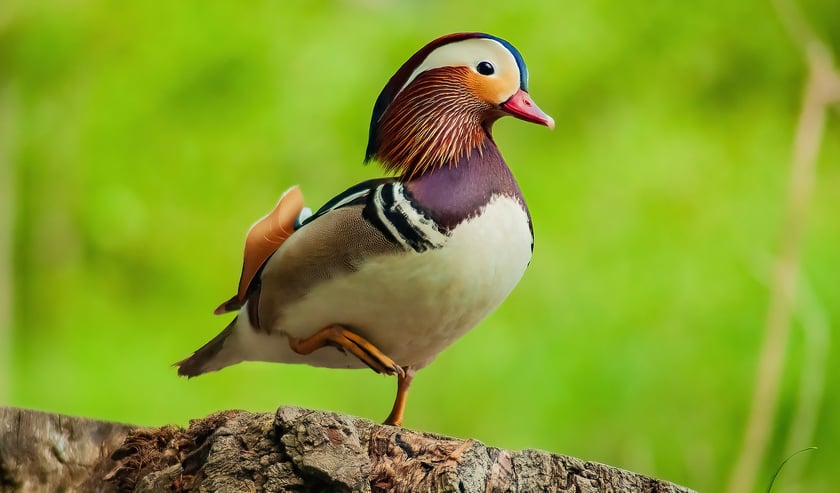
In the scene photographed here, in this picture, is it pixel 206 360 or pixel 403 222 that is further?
pixel 206 360

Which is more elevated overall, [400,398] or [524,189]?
[524,189]

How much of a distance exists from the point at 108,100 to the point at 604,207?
104 centimetres

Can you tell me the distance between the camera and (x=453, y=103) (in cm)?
98

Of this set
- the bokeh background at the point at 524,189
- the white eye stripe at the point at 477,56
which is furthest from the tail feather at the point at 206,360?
the bokeh background at the point at 524,189

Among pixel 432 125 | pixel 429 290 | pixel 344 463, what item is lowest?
pixel 344 463

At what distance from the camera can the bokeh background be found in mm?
1903

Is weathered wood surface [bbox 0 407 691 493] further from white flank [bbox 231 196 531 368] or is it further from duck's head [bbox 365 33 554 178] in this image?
duck's head [bbox 365 33 554 178]

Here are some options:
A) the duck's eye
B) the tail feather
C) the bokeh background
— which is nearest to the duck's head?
the duck's eye

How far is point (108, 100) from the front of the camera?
2.17 m

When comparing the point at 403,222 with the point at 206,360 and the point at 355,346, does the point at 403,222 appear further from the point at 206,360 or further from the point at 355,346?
the point at 206,360

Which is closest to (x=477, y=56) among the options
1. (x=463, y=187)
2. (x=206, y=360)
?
(x=463, y=187)

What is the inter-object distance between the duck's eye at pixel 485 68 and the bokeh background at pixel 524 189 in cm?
101

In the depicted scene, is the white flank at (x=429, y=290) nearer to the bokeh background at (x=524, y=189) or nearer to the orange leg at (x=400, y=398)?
the orange leg at (x=400, y=398)

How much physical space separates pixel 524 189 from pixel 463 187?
1.10 meters
